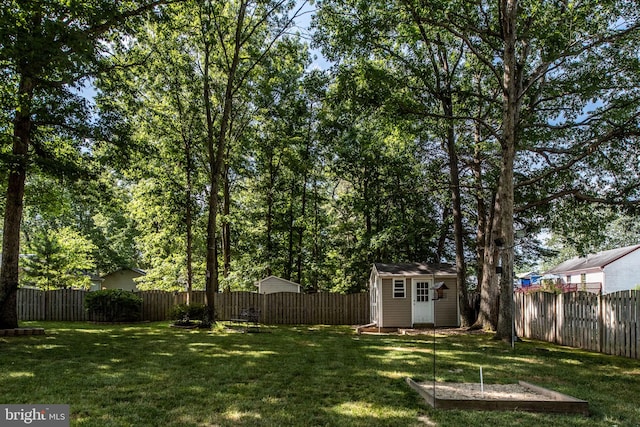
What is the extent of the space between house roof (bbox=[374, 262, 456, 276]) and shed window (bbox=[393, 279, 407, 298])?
0.37 meters

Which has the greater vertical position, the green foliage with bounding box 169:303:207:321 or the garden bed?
the garden bed

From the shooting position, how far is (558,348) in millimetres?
10836

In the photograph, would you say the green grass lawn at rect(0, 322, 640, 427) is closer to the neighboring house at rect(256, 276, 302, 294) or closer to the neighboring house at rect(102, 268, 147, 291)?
the neighboring house at rect(256, 276, 302, 294)

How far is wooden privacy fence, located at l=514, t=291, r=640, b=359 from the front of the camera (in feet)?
30.3

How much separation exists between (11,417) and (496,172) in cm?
1540

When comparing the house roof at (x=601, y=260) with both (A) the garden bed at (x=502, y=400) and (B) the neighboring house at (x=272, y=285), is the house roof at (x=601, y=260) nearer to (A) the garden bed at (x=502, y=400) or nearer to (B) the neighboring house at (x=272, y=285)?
(B) the neighboring house at (x=272, y=285)

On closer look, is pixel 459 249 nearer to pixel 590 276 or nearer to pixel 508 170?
pixel 508 170

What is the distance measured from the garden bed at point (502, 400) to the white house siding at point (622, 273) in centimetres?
3276

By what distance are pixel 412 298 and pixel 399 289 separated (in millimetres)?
613

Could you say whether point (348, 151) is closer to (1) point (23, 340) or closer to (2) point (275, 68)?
(2) point (275, 68)

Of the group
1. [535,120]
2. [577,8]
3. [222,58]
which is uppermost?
[222,58]

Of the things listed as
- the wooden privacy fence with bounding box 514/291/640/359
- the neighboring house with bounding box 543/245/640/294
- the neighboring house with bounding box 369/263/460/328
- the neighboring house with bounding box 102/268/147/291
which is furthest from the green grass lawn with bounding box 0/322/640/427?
the neighboring house with bounding box 543/245/640/294

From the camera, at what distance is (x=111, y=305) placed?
655 inches

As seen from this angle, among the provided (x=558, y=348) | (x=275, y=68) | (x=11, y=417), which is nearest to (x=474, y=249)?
(x=558, y=348)
